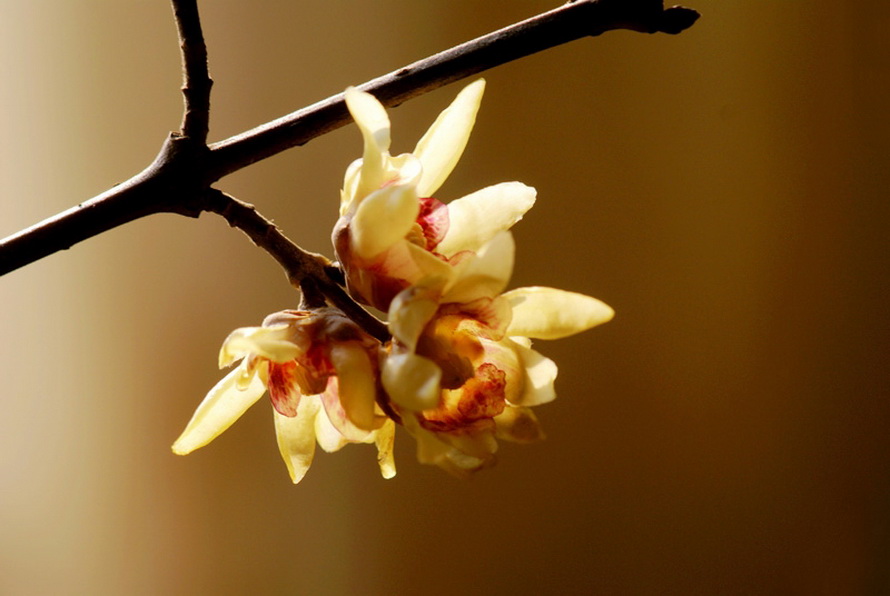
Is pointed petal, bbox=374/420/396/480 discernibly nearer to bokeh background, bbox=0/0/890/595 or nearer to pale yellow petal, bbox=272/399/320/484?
pale yellow petal, bbox=272/399/320/484

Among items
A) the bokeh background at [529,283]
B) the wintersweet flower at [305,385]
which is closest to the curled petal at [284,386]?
the wintersweet flower at [305,385]

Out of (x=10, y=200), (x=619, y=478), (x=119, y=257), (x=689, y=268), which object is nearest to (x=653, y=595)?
(x=619, y=478)

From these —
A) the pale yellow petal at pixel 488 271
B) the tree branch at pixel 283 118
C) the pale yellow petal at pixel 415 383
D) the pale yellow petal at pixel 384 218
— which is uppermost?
the tree branch at pixel 283 118

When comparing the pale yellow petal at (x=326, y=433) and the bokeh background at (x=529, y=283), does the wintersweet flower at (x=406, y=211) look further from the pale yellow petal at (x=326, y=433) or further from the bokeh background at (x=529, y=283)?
the bokeh background at (x=529, y=283)

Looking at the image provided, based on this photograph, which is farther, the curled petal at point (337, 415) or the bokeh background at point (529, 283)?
the bokeh background at point (529, 283)

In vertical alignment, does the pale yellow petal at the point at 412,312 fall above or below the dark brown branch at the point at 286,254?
below

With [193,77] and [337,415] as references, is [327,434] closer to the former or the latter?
[337,415]

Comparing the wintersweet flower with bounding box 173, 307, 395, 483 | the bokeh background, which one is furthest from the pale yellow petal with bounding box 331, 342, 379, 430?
the bokeh background
